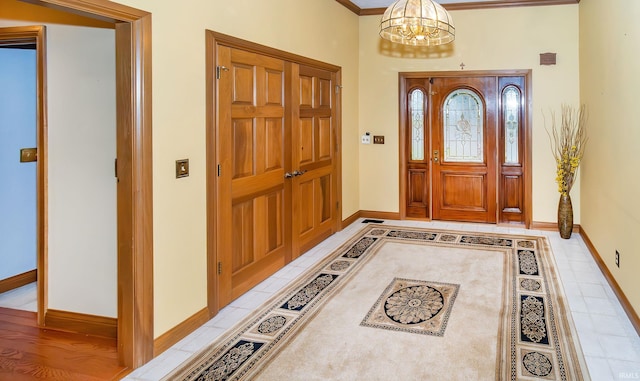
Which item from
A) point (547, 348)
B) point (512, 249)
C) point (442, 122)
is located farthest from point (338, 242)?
point (547, 348)

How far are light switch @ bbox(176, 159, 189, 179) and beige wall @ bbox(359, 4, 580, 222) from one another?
4.24 metres

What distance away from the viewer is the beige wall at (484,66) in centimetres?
615

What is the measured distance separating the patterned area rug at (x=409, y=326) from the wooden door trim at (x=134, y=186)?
37 centimetres

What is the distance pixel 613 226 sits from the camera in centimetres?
404

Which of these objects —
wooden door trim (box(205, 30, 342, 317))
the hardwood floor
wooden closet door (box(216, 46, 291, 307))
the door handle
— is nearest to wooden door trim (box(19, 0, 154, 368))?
the hardwood floor

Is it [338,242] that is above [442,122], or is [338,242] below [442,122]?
below

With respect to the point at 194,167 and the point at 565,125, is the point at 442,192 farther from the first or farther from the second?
the point at 194,167

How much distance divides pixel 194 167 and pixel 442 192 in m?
4.53

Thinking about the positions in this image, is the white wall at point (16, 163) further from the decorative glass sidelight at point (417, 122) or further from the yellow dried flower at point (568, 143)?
the yellow dried flower at point (568, 143)

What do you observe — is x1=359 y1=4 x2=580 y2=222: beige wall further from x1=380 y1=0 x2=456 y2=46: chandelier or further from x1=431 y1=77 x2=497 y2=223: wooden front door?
x1=380 y1=0 x2=456 y2=46: chandelier

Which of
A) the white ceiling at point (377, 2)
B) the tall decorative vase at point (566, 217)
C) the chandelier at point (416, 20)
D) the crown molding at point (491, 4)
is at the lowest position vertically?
the tall decorative vase at point (566, 217)

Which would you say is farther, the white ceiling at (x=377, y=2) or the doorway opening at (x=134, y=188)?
the white ceiling at (x=377, y=2)

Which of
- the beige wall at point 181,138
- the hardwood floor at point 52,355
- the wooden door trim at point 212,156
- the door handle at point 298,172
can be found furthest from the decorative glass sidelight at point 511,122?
the hardwood floor at point 52,355

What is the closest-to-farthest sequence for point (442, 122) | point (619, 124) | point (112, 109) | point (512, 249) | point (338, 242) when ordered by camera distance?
point (112, 109)
point (619, 124)
point (512, 249)
point (338, 242)
point (442, 122)
